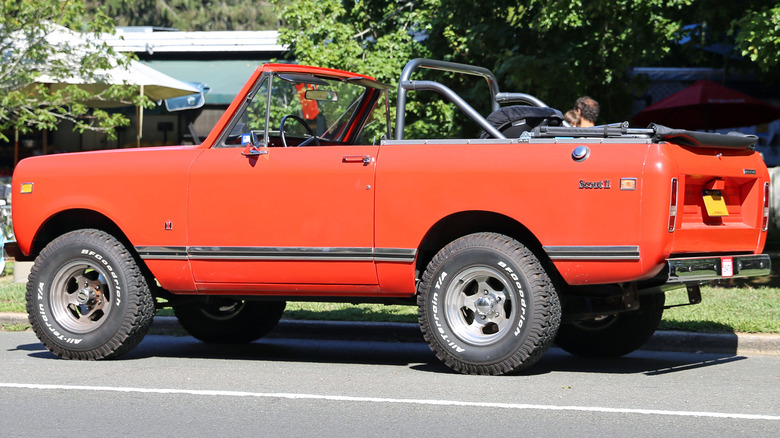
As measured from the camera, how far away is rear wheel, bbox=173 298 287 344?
858cm

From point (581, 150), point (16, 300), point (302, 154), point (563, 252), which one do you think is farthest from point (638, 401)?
point (16, 300)

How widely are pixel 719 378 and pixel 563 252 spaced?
1352 millimetres

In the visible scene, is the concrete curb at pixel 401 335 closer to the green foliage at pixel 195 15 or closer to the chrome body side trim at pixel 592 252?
the chrome body side trim at pixel 592 252

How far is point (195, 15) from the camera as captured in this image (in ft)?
163

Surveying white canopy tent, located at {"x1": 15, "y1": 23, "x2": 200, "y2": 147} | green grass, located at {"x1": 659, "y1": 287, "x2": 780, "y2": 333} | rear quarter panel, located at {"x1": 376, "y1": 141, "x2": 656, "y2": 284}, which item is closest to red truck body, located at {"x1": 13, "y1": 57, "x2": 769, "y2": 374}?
rear quarter panel, located at {"x1": 376, "y1": 141, "x2": 656, "y2": 284}

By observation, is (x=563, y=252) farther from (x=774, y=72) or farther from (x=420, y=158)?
(x=774, y=72)

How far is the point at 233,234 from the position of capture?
724 centimetres

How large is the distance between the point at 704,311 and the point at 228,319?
13.2 feet

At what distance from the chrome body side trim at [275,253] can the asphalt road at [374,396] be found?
2.41 feet

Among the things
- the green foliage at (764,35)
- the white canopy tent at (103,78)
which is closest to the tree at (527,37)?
the green foliage at (764,35)

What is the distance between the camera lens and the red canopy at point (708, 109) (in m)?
18.2

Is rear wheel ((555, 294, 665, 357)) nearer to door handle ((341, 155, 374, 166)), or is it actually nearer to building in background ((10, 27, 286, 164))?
door handle ((341, 155, 374, 166))

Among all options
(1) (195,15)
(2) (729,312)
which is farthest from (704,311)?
(1) (195,15)

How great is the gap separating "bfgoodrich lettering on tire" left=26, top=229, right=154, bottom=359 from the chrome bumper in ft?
11.7
